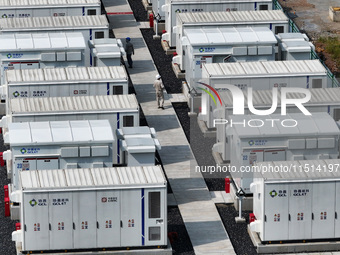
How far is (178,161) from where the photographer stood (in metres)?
53.0

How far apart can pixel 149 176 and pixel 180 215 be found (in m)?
4.40

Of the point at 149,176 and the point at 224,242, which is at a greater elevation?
the point at 149,176

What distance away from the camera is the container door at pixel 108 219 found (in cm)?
4291

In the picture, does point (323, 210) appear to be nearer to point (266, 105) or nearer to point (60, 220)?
point (266, 105)

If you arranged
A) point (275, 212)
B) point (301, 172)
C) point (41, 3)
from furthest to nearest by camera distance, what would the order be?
point (41, 3), point (301, 172), point (275, 212)

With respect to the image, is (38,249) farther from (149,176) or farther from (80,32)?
(80,32)

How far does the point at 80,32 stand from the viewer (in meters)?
60.5

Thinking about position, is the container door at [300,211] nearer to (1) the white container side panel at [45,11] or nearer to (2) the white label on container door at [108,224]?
(2) the white label on container door at [108,224]

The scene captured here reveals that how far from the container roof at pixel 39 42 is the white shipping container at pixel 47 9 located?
6.00 m

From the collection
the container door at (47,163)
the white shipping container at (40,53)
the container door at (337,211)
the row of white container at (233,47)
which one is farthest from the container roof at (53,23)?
the container door at (337,211)

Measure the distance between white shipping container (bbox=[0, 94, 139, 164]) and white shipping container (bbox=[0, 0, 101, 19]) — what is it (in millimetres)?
13828

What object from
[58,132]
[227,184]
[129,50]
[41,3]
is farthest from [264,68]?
[41,3]

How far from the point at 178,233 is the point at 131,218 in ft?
11.2

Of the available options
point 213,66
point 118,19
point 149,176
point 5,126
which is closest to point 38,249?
point 149,176
